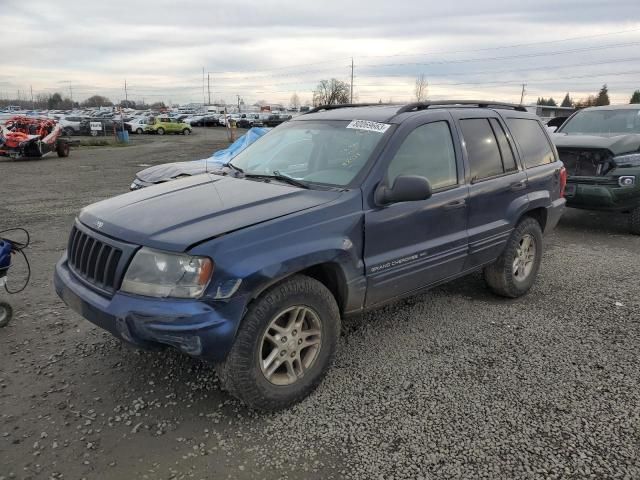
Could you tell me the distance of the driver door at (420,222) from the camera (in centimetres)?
337

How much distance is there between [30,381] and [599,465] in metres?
3.45

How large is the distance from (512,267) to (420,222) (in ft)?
5.11

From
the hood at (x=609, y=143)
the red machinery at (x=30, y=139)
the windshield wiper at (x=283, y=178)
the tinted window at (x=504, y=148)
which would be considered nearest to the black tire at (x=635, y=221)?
the hood at (x=609, y=143)

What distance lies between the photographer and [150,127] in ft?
138

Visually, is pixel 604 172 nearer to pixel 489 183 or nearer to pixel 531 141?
pixel 531 141

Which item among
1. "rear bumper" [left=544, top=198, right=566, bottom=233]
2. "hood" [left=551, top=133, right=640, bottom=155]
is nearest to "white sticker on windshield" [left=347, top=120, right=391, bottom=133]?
"rear bumper" [left=544, top=198, right=566, bottom=233]

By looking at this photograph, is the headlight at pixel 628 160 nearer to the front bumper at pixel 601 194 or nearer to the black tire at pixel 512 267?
the front bumper at pixel 601 194

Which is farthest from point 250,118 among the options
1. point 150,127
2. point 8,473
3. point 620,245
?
point 8,473

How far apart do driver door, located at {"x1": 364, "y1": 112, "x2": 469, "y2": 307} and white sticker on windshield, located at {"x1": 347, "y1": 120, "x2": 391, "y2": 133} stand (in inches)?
4.8

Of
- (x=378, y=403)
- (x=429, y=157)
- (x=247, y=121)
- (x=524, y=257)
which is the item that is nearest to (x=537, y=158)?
(x=524, y=257)

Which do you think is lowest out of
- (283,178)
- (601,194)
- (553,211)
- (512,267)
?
(512,267)

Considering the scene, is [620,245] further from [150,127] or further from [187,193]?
[150,127]

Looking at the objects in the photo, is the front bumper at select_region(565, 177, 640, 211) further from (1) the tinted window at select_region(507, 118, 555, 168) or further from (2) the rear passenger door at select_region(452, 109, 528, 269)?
(2) the rear passenger door at select_region(452, 109, 528, 269)

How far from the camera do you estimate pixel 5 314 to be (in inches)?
159
